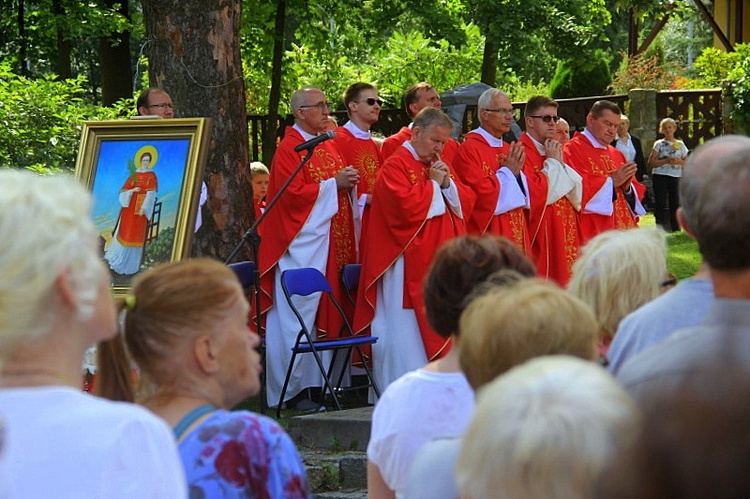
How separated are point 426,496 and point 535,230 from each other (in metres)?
7.29

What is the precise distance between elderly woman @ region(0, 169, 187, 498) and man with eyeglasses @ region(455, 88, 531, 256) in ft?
23.9

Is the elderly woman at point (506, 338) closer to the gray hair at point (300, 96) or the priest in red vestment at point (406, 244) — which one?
the priest in red vestment at point (406, 244)

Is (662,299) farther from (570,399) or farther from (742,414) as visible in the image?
(742,414)

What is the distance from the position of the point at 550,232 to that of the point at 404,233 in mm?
1592

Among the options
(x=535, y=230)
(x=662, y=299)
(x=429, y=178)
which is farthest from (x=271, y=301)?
(x=662, y=299)

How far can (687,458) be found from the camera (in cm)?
133

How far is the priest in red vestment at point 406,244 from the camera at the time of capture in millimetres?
8969

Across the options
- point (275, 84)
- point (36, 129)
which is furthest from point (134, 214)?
point (275, 84)

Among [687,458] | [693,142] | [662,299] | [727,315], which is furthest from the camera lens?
[693,142]

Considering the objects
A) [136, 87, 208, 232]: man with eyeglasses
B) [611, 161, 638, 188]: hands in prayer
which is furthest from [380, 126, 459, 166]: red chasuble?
[136, 87, 208, 232]: man with eyeglasses

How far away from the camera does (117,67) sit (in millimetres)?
18484

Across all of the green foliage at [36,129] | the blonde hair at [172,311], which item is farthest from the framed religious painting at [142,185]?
the blonde hair at [172,311]

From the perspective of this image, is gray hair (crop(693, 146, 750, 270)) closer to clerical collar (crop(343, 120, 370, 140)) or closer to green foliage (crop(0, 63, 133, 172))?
clerical collar (crop(343, 120, 370, 140))

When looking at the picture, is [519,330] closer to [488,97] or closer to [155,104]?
[155,104]
